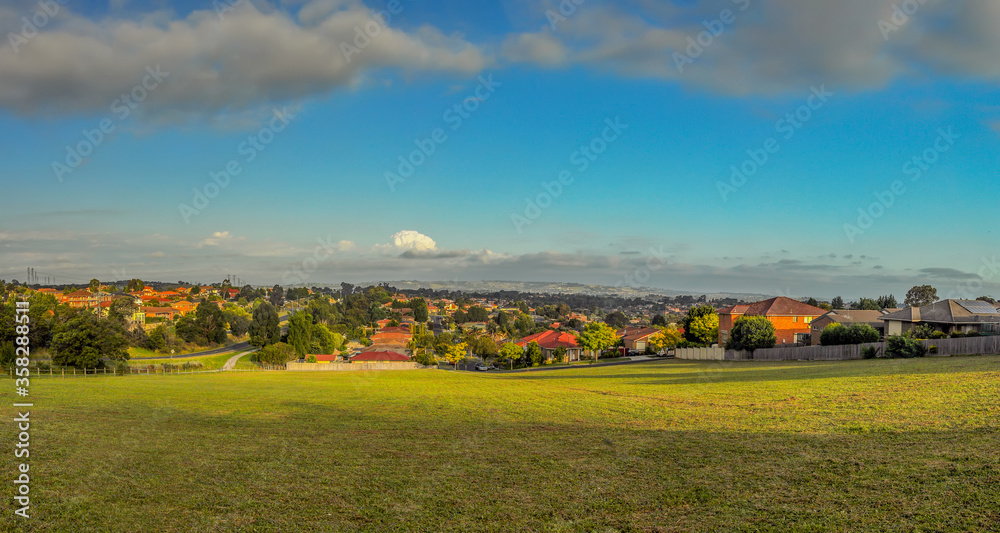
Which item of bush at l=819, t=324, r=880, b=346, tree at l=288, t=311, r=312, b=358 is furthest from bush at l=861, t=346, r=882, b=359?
tree at l=288, t=311, r=312, b=358

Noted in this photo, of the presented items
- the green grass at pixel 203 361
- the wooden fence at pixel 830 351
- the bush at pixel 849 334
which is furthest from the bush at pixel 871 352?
the green grass at pixel 203 361

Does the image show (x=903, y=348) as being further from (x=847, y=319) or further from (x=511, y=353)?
(x=511, y=353)

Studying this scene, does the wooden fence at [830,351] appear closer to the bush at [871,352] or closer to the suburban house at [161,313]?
the bush at [871,352]

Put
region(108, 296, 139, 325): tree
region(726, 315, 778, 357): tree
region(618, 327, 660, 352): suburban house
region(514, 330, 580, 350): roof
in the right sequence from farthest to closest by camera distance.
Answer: region(108, 296, 139, 325): tree < region(514, 330, 580, 350): roof < region(618, 327, 660, 352): suburban house < region(726, 315, 778, 357): tree

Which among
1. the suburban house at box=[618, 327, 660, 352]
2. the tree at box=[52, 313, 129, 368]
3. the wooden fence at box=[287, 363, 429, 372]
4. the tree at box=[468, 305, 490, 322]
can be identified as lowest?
the tree at box=[468, 305, 490, 322]

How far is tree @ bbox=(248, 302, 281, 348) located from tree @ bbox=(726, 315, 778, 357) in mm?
68459

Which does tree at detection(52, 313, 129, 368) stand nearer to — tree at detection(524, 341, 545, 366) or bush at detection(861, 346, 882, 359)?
tree at detection(524, 341, 545, 366)

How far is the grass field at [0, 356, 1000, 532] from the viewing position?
8.08 metres

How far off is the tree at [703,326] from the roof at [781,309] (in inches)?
155

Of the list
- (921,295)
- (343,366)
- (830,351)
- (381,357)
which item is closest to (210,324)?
(381,357)

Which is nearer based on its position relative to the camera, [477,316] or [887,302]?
[887,302]

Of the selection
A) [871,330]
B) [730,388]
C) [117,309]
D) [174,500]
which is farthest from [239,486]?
[117,309]

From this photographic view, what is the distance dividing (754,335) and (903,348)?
52.6 feet

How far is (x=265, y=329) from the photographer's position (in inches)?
3543
